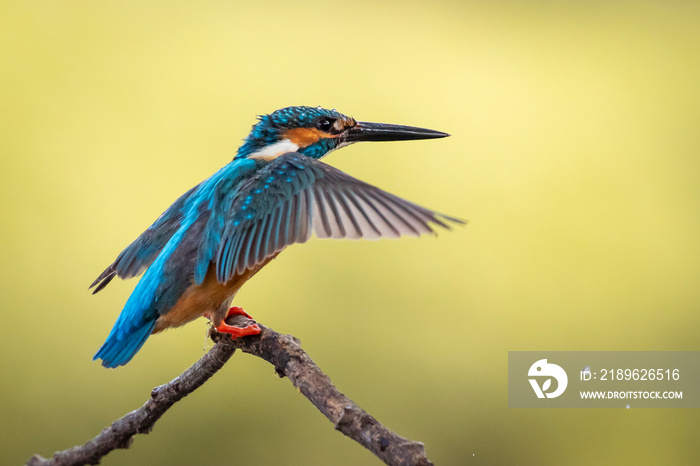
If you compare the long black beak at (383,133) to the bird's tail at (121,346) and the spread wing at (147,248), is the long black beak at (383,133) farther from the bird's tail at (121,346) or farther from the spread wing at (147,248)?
the bird's tail at (121,346)

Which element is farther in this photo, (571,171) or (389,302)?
(571,171)

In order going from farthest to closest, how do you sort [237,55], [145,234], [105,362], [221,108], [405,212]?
[237,55] < [221,108] < [145,234] < [105,362] < [405,212]

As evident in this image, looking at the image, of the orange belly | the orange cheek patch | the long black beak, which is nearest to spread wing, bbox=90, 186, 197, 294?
the orange belly

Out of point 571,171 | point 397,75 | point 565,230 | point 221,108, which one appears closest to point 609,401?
point 565,230

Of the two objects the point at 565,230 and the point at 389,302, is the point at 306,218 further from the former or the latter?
the point at 565,230
